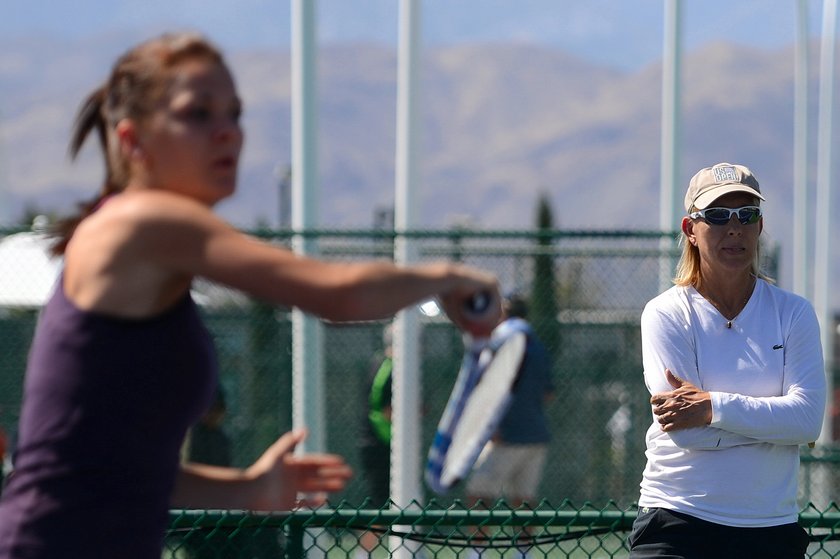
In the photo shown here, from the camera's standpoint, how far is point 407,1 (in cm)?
994

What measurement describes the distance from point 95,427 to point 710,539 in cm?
201

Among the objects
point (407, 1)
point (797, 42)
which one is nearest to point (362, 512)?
point (407, 1)

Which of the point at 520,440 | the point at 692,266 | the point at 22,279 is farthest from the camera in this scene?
the point at 22,279

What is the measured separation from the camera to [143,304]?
225 cm

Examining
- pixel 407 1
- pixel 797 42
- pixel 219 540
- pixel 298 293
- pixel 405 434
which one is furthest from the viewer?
pixel 797 42

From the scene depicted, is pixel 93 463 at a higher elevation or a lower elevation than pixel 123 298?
lower

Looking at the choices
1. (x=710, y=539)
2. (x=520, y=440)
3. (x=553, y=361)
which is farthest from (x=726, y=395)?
(x=553, y=361)

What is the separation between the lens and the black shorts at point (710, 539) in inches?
147

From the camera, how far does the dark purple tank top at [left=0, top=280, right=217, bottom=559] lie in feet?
7.43

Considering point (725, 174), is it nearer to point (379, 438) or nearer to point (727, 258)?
point (727, 258)

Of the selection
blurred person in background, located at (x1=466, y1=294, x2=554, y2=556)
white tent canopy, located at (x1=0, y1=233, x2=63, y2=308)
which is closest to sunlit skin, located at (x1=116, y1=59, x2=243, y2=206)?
blurred person in background, located at (x1=466, y1=294, x2=554, y2=556)

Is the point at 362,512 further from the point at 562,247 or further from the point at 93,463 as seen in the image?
the point at 562,247

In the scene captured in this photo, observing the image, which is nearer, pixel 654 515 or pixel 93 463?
pixel 93 463

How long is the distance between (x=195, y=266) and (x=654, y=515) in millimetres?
1997
